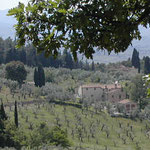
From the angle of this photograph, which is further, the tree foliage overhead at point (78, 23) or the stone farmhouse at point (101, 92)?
the stone farmhouse at point (101, 92)

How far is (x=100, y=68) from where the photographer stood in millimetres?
133625

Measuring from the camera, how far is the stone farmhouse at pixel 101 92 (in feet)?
282

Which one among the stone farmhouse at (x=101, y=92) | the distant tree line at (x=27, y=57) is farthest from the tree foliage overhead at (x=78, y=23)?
the distant tree line at (x=27, y=57)

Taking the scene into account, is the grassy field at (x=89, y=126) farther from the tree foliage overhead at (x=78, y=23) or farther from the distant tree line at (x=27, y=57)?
the distant tree line at (x=27, y=57)

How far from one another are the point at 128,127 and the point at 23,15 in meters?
57.8

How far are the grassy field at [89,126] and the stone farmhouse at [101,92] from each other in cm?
1822

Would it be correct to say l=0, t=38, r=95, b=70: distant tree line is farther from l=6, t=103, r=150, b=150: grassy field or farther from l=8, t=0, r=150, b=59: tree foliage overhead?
l=8, t=0, r=150, b=59: tree foliage overhead

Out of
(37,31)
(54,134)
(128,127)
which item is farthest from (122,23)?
(128,127)

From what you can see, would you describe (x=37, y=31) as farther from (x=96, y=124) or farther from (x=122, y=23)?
(x=96, y=124)

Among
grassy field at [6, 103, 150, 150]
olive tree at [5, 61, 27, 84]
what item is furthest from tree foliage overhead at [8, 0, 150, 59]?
olive tree at [5, 61, 27, 84]

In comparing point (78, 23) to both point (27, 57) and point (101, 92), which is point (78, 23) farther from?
point (27, 57)

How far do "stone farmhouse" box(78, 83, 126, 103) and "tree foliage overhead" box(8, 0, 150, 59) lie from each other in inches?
3170

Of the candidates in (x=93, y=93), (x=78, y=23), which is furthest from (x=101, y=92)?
(x=78, y=23)

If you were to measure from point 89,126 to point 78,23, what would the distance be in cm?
5364
